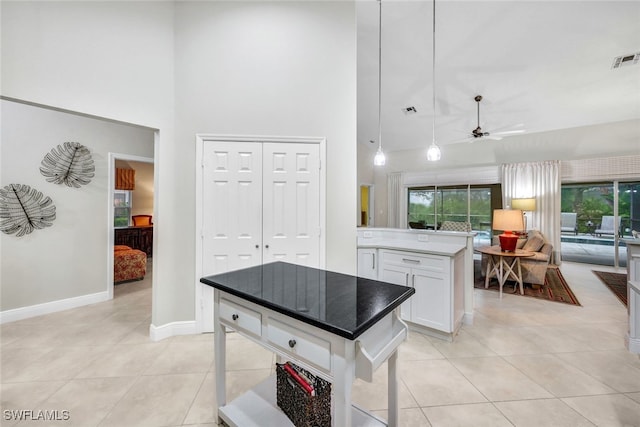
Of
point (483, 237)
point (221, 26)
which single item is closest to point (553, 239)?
point (483, 237)

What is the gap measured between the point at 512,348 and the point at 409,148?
A: 648cm

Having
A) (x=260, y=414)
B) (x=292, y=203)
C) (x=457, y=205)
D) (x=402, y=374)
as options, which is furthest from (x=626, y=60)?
(x=260, y=414)

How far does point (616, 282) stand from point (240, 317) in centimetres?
663

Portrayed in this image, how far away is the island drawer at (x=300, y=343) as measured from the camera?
3.45 ft

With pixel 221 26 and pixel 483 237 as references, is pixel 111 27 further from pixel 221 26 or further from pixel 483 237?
pixel 483 237

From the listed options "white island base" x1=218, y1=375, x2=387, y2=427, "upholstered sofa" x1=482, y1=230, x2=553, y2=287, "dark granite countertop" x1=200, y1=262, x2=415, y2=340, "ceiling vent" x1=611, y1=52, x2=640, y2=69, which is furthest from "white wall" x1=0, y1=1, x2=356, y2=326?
"ceiling vent" x1=611, y1=52, x2=640, y2=69

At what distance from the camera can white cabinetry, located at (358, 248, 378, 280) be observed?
2.97 meters

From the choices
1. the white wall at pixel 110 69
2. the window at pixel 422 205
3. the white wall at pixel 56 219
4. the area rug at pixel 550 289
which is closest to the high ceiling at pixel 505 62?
the window at pixel 422 205

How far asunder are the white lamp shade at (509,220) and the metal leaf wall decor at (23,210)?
642 centimetres

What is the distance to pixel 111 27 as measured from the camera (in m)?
2.34

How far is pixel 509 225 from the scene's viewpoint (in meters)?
4.17

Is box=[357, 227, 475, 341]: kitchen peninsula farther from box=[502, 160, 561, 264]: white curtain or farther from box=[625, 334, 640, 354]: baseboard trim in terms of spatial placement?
box=[502, 160, 561, 264]: white curtain

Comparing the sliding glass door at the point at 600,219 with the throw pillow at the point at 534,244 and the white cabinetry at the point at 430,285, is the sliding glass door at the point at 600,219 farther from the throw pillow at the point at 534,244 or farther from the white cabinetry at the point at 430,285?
the white cabinetry at the point at 430,285

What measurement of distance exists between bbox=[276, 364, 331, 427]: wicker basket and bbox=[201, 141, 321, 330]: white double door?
145 cm
